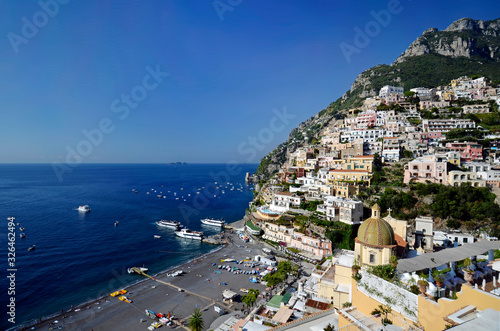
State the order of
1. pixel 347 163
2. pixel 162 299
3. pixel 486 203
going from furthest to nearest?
1. pixel 347 163
2. pixel 486 203
3. pixel 162 299

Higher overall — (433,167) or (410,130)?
(410,130)

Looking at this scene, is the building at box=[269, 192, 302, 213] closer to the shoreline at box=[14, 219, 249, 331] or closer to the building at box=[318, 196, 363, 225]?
the building at box=[318, 196, 363, 225]

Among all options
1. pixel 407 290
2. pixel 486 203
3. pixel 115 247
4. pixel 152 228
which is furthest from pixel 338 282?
pixel 152 228

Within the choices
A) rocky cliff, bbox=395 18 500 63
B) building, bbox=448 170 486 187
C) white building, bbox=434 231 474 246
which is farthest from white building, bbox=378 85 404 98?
white building, bbox=434 231 474 246

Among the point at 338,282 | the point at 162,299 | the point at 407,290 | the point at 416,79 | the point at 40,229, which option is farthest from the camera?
the point at 416,79

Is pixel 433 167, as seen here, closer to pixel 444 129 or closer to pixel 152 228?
pixel 444 129

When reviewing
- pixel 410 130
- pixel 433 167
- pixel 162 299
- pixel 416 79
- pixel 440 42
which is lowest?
pixel 162 299
